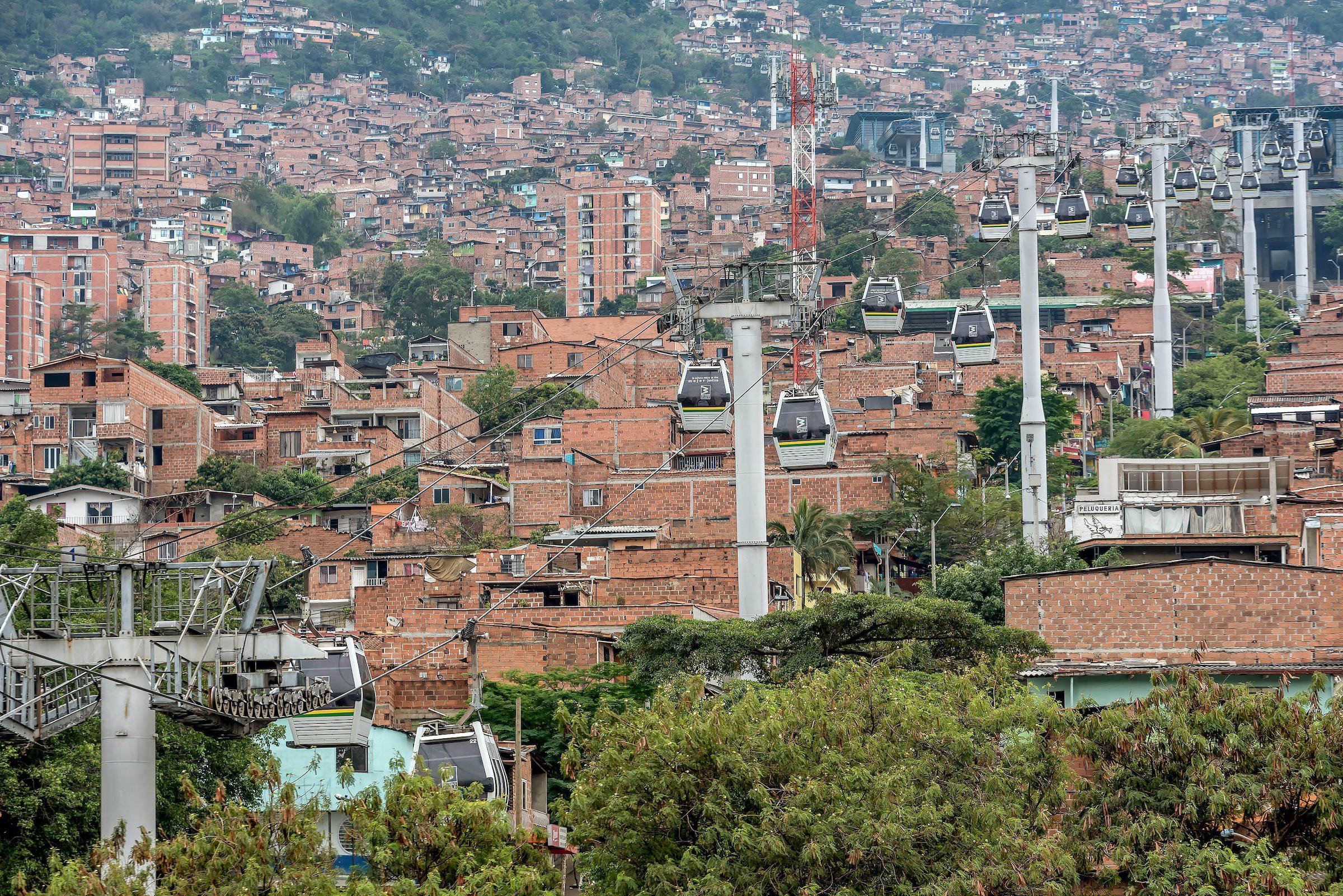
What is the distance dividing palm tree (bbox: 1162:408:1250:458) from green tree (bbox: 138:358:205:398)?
4061 centimetres

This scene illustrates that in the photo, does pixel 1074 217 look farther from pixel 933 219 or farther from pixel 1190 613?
pixel 933 219

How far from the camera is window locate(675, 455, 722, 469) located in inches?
2756

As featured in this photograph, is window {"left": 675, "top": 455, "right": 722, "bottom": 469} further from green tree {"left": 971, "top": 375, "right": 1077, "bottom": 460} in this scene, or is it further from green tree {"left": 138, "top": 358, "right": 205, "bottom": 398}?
green tree {"left": 138, "top": 358, "right": 205, "bottom": 398}

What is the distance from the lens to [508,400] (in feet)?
278

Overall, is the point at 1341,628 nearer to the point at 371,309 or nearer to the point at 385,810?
the point at 385,810

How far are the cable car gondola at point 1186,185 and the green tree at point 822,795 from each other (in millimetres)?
53139

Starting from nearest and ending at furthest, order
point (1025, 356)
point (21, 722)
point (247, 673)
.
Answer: point (21, 722) → point (247, 673) → point (1025, 356)

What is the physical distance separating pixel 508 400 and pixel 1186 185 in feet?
81.3

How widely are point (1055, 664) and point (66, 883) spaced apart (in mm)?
16532

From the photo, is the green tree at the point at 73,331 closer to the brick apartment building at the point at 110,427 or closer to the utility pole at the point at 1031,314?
the brick apartment building at the point at 110,427

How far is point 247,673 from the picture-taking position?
26453mm

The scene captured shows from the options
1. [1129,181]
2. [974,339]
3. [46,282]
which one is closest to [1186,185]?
[1129,181]

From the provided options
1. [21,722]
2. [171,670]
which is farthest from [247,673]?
[21,722]

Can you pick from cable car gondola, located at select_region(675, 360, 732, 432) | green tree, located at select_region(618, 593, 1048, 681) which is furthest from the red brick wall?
cable car gondola, located at select_region(675, 360, 732, 432)
